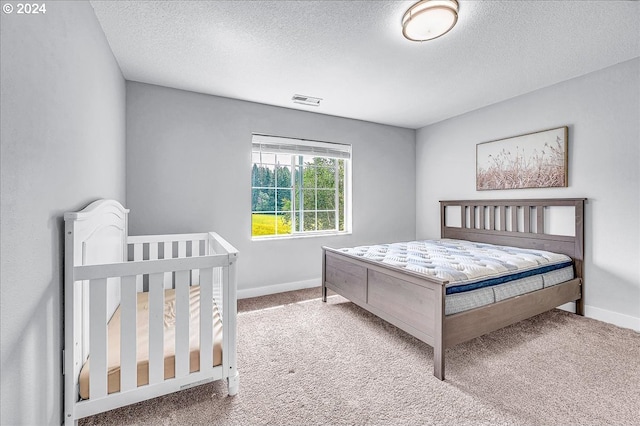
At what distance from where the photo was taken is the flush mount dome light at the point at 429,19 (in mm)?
1702

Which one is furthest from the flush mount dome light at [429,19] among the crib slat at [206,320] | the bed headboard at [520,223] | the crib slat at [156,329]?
the bed headboard at [520,223]

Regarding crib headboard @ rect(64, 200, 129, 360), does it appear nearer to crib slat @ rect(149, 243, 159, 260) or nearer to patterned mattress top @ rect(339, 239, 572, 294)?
crib slat @ rect(149, 243, 159, 260)

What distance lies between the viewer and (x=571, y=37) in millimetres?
2102

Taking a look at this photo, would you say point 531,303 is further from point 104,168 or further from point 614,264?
point 104,168

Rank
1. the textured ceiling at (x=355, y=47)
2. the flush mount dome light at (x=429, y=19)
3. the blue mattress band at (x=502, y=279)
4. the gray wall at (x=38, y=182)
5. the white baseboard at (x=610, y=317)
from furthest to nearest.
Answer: the white baseboard at (x=610, y=317) < the blue mattress band at (x=502, y=279) < the textured ceiling at (x=355, y=47) < the flush mount dome light at (x=429, y=19) < the gray wall at (x=38, y=182)

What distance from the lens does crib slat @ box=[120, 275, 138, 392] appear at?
54.4 inches

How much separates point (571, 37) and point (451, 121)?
6.42ft

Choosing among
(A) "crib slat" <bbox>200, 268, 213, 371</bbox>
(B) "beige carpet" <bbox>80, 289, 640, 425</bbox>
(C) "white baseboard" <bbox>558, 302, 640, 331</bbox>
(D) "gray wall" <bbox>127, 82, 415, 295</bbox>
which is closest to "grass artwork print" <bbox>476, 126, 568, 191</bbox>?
(C) "white baseboard" <bbox>558, 302, 640, 331</bbox>

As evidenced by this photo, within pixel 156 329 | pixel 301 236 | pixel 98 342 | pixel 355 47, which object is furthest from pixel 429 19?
pixel 301 236

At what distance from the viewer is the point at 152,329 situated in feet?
4.69

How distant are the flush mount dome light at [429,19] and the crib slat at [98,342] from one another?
7.54ft

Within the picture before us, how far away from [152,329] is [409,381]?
152 cm

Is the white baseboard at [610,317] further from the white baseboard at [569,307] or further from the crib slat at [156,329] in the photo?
the crib slat at [156,329]

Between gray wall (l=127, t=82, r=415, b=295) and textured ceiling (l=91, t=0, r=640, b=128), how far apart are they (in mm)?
244
